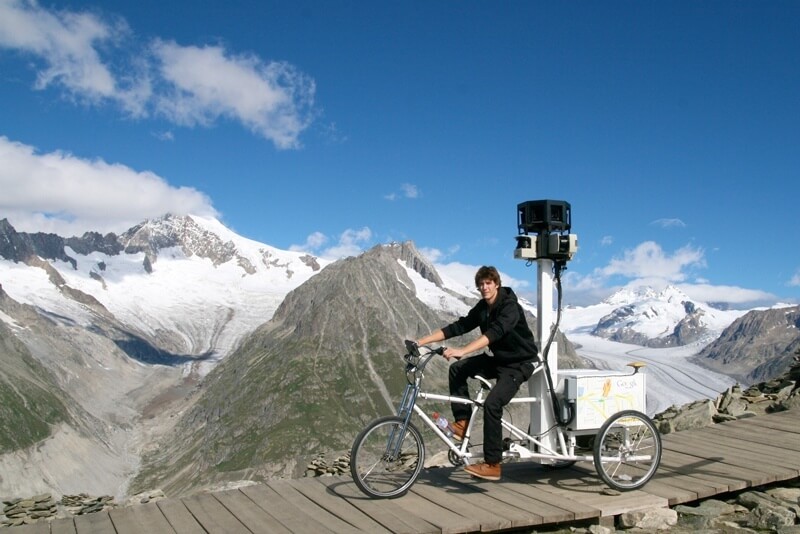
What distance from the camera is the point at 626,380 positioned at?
11.2 meters

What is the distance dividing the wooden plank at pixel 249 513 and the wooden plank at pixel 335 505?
2.62ft

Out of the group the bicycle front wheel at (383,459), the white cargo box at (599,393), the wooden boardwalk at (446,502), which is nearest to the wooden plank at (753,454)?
the wooden boardwalk at (446,502)

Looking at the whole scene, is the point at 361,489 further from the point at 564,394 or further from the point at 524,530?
the point at 564,394

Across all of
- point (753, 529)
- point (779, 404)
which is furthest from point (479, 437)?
point (779, 404)

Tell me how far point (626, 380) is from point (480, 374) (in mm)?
2419

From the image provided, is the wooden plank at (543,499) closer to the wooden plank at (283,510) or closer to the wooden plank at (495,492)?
the wooden plank at (495,492)

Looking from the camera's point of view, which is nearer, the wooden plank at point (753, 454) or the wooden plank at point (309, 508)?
the wooden plank at point (309, 508)

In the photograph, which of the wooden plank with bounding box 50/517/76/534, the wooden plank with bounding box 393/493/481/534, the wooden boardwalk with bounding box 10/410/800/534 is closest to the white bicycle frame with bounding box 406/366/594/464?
the wooden boardwalk with bounding box 10/410/800/534

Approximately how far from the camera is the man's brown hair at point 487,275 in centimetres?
1068

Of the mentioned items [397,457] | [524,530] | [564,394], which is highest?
[564,394]

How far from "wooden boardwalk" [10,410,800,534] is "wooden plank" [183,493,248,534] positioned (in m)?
0.01

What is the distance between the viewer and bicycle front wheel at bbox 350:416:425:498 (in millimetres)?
9781

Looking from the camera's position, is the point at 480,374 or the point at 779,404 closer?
the point at 480,374

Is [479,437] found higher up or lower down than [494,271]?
lower down
